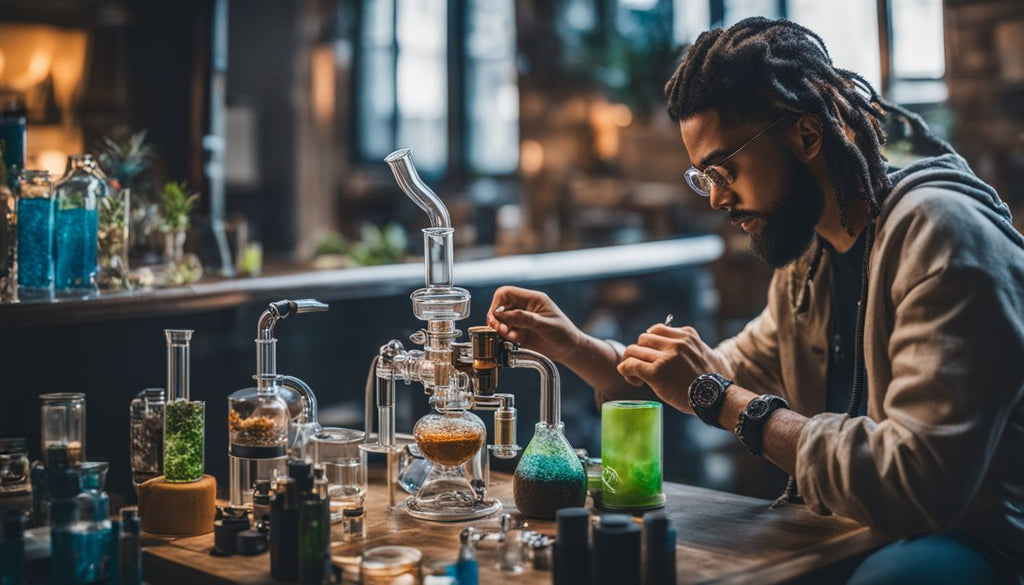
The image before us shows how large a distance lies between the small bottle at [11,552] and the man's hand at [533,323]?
0.94 metres

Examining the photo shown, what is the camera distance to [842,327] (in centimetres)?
220

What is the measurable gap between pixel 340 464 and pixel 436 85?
1079 cm

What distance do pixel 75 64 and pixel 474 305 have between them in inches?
161

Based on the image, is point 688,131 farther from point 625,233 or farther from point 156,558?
point 625,233

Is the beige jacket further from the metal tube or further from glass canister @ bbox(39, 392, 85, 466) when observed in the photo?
glass canister @ bbox(39, 392, 85, 466)

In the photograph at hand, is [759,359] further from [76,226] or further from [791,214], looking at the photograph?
[76,226]

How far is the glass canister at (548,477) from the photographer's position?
1876mm

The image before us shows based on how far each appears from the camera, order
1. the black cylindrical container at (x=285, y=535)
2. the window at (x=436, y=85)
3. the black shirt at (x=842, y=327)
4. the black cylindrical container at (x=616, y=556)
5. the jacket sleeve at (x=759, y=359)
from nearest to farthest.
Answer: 1. the black cylindrical container at (x=616, y=556)
2. the black cylindrical container at (x=285, y=535)
3. the black shirt at (x=842, y=327)
4. the jacket sleeve at (x=759, y=359)
5. the window at (x=436, y=85)

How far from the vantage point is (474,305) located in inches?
155

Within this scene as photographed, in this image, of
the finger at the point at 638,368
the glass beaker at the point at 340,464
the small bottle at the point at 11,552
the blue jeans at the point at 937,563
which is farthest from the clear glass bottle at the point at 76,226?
the blue jeans at the point at 937,563

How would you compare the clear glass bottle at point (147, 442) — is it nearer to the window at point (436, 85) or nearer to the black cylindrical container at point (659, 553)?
the black cylindrical container at point (659, 553)

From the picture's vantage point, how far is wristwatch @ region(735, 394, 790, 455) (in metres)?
1.80

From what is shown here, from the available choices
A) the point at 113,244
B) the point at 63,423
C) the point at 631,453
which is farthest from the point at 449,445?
the point at 113,244

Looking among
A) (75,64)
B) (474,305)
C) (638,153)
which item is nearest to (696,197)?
(638,153)
